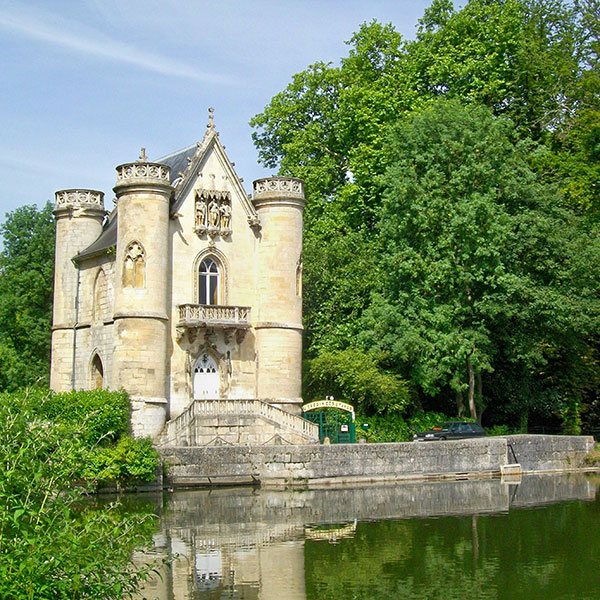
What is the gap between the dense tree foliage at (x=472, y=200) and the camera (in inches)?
1224

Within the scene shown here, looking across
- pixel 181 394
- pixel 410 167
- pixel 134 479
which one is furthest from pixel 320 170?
pixel 134 479

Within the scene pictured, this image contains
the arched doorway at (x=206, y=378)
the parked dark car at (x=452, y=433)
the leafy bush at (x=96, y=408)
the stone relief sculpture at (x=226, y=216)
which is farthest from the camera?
the stone relief sculpture at (x=226, y=216)

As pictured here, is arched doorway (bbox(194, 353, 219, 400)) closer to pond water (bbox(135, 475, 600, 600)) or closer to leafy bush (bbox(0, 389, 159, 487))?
leafy bush (bbox(0, 389, 159, 487))

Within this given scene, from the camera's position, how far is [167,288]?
30.4 metres

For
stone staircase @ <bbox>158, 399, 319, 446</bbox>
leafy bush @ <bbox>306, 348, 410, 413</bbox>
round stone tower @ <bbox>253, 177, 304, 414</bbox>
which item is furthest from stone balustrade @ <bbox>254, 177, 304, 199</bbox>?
stone staircase @ <bbox>158, 399, 319, 446</bbox>

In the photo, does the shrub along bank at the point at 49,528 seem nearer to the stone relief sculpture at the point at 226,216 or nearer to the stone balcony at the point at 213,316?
the stone balcony at the point at 213,316

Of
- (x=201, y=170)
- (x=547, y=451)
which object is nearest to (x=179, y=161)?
(x=201, y=170)

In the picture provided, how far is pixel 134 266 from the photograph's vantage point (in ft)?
95.6

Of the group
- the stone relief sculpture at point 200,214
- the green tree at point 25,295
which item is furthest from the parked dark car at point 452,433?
the green tree at point 25,295

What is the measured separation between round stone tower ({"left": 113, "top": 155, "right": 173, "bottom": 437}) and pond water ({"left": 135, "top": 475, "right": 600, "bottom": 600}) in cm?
517

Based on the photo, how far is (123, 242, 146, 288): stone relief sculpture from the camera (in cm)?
2905

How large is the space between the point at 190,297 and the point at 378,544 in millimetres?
15871

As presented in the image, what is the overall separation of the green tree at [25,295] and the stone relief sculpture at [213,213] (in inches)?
414

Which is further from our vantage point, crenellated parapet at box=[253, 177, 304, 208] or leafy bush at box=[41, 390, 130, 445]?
crenellated parapet at box=[253, 177, 304, 208]
